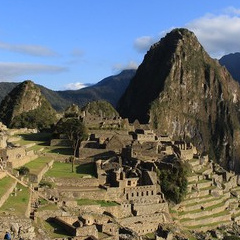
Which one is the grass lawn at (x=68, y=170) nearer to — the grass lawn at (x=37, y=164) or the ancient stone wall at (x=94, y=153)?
the grass lawn at (x=37, y=164)

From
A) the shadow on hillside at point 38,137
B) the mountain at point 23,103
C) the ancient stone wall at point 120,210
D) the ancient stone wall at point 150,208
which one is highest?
the mountain at point 23,103

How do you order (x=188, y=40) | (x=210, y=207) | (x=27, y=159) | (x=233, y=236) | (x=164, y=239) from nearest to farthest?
(x=164, y=239) → (x=27, y=159) → (x=233, y=236) → (x=210, y=207) → (x=188, y=40)

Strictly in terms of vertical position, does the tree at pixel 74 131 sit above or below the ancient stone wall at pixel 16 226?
above

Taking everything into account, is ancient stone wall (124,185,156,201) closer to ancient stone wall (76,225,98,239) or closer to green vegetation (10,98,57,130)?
ancient stone wall (76,225,98,239)

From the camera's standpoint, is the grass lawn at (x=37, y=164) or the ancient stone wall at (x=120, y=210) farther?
the grass lawn at (x=37, y=164)

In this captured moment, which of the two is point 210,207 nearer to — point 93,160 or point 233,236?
point 233,236

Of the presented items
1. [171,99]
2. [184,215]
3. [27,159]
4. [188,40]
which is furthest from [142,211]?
[188,40]

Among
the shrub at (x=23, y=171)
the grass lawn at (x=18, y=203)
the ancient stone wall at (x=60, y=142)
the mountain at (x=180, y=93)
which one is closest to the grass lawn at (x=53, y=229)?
the grass lawn at (x=18, y=203)
